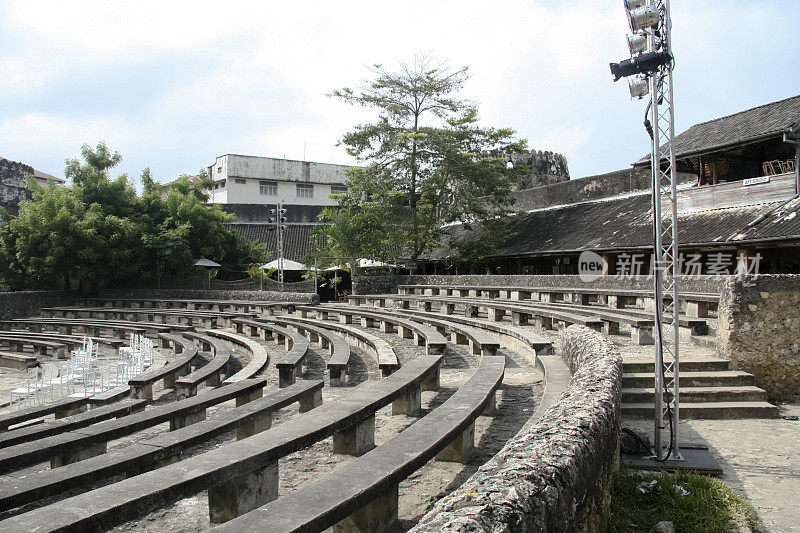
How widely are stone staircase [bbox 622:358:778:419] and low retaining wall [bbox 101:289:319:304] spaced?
14.9 meters

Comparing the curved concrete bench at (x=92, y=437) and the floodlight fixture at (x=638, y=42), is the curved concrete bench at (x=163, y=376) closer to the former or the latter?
the curved concrete bench at (x=92, y=437)

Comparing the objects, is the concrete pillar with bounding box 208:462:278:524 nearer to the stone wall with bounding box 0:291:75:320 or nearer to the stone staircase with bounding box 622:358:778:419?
the stone staircase with bounding box 622:358:778:419

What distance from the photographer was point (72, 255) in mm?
26172

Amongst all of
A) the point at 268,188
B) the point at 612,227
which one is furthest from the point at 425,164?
the point at 268,188

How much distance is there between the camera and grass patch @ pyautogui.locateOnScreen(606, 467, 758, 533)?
14.2 ft

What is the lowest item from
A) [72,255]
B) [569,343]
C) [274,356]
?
[274,356]

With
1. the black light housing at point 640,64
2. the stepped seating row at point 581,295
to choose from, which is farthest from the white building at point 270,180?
the black light housing at point 640,64

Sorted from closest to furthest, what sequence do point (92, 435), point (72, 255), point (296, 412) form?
point (92, 435), point (296, 412), point (72, 255)

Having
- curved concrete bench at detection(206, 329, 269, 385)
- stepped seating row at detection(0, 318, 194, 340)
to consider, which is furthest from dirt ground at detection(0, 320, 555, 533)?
stepped seating row at detection(0, 318, 194, 340)

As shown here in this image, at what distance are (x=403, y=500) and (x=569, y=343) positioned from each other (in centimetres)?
432

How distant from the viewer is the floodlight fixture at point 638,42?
5766 millimetres

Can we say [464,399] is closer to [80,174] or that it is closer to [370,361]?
[370,361]

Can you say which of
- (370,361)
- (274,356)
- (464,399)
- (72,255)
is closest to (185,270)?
(72,255)

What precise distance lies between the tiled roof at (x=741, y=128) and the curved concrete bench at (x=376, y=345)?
1221 cm
